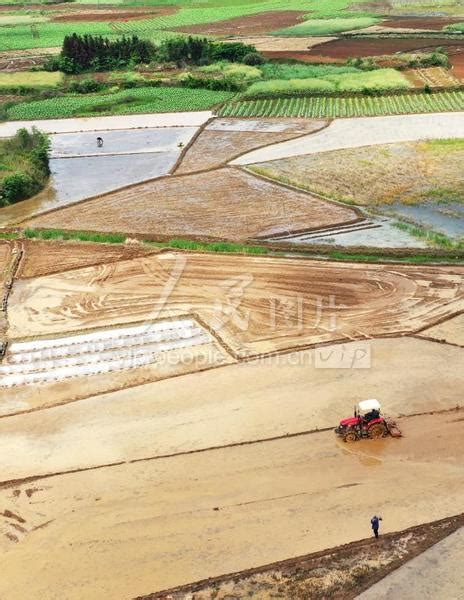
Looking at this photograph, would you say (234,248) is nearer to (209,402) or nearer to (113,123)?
(209,402)

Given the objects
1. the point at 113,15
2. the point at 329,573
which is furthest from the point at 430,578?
the point at 113,15

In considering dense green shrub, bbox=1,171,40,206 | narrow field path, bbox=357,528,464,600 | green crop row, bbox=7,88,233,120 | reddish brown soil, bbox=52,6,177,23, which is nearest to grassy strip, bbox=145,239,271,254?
dense green shrub, bbox=1,171,40,206

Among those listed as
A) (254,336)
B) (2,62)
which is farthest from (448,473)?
(2,62)

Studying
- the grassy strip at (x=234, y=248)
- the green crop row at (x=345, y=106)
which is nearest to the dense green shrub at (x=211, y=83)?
the green crop row at (x=345, y=106)

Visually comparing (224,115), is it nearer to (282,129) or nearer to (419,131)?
(282,129)

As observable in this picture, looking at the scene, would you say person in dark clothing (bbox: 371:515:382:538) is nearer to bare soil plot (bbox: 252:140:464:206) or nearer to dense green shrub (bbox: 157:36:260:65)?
bare soil plot (bbox: 252:140:464:206)

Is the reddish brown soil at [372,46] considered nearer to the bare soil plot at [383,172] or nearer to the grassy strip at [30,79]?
the grassy strip at [30,79]
